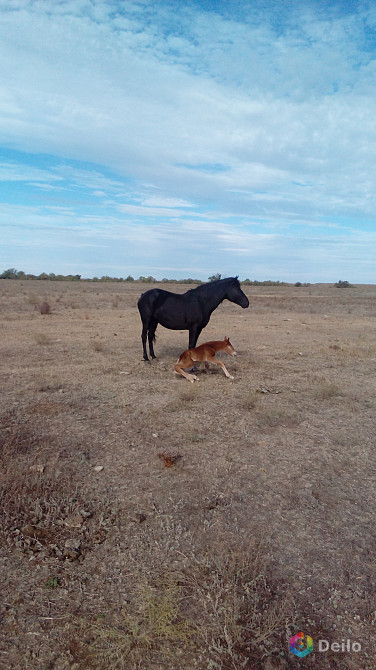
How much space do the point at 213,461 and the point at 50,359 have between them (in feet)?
18.9

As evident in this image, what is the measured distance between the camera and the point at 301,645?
7.92 feet

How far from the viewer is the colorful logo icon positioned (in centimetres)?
237

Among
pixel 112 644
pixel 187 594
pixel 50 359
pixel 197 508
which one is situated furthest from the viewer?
pixel 50 359

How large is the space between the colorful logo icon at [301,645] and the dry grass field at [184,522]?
0.04 meters

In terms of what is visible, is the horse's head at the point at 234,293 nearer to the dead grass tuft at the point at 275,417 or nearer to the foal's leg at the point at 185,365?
the foal's leg at the point at 185,365

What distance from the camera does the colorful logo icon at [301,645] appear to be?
237cm

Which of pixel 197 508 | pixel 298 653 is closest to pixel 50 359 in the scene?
pixel 197 508

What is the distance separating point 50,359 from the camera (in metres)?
9.08

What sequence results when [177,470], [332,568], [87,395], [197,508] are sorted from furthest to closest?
[87,395], [177,470], [197,508], [332,568]

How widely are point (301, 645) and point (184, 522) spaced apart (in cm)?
134

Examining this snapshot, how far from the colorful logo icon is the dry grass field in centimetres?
4

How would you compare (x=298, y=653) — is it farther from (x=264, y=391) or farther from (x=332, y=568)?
(x=264, y=391)

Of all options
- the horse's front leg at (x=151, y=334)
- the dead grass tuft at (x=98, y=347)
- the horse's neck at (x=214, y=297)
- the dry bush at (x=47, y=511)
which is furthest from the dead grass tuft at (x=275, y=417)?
the dead grass tuft at (x=98, y=347)

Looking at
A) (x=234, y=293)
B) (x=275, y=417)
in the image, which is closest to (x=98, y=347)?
(x=234, y=293)
